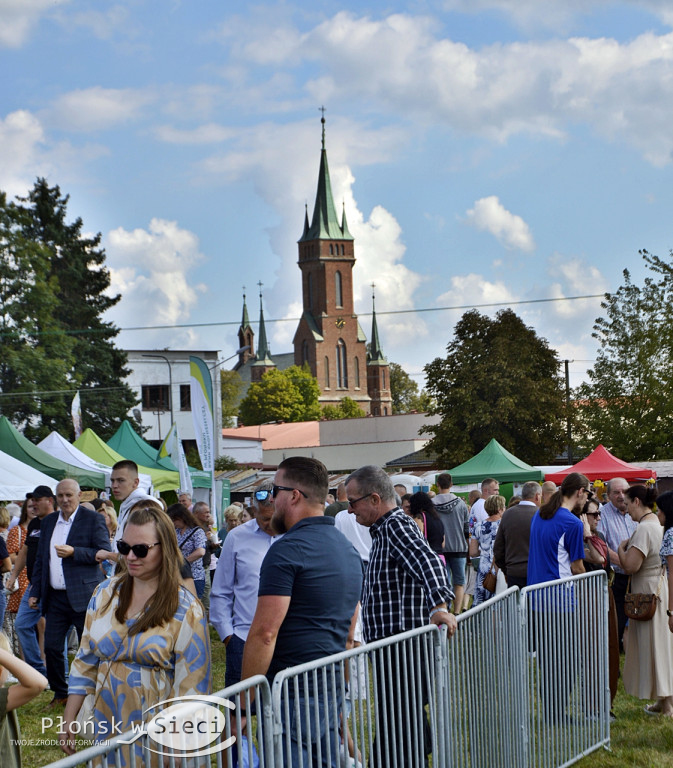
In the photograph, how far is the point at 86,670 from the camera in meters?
4.10

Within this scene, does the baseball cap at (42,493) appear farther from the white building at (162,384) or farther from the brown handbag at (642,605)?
the white building at (162,384)

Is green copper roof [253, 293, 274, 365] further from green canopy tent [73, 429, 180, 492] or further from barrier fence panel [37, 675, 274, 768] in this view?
barrier fence panel [37, 675, 274, 768]

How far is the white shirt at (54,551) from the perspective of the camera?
8.51m

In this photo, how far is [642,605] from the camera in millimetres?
8180

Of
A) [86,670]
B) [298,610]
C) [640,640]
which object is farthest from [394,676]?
[640,640]

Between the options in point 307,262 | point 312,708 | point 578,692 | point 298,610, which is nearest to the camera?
point 312,708

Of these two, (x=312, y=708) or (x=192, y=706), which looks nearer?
(x=192, y=706)

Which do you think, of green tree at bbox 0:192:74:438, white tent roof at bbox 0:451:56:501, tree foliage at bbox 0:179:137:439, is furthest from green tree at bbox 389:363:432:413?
white tent roof at bbox 0:451:56:501

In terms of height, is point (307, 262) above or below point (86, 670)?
above

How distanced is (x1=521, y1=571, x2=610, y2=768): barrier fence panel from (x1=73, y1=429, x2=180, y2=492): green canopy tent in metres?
17.5

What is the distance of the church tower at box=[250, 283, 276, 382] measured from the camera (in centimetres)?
14948

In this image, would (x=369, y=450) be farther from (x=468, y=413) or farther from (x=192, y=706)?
(x=192, y=706)

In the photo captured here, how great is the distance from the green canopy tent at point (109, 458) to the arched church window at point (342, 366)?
111 m

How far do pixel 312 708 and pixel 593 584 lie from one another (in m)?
4.22
